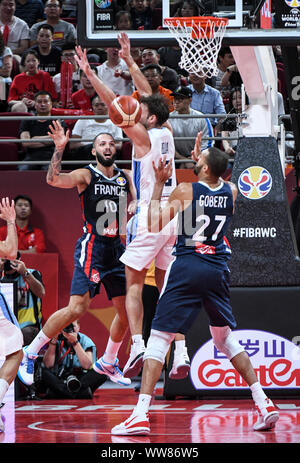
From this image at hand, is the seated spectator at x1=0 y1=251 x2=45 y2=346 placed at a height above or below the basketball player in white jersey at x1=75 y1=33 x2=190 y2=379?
below

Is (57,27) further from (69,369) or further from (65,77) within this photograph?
(69,369)

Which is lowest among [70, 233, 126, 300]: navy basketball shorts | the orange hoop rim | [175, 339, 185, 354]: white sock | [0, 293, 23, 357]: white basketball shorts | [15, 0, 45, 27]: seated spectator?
[175, 339, 185, 354]: white sock

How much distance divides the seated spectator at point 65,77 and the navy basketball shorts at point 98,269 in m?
5.49

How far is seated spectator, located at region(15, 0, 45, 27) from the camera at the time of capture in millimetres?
16344

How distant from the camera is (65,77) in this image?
1354 cm

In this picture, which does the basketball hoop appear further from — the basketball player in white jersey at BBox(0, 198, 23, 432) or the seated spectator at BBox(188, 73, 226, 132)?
the seated spectator at BBox(188, 73, 226, 132)

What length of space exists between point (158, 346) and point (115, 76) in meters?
7.49

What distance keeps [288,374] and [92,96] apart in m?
5.88

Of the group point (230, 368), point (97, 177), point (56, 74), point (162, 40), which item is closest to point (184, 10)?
point (162, 40)

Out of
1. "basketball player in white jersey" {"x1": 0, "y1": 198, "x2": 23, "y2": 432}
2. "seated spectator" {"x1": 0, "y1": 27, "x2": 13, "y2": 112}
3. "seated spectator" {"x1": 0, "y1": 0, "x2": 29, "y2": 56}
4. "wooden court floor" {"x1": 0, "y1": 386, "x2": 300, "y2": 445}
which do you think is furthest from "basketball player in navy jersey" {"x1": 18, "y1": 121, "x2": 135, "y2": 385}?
"seated spectator" {"x1": 0, "y1": 0, "x2": 29, "y2": 56}

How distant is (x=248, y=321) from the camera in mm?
9508

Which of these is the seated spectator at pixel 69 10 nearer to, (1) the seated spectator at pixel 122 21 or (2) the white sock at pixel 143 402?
(1) the seated spectator at pixel 122 21

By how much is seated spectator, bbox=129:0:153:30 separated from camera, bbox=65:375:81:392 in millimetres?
4519

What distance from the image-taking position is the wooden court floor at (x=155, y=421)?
6.63 meters
